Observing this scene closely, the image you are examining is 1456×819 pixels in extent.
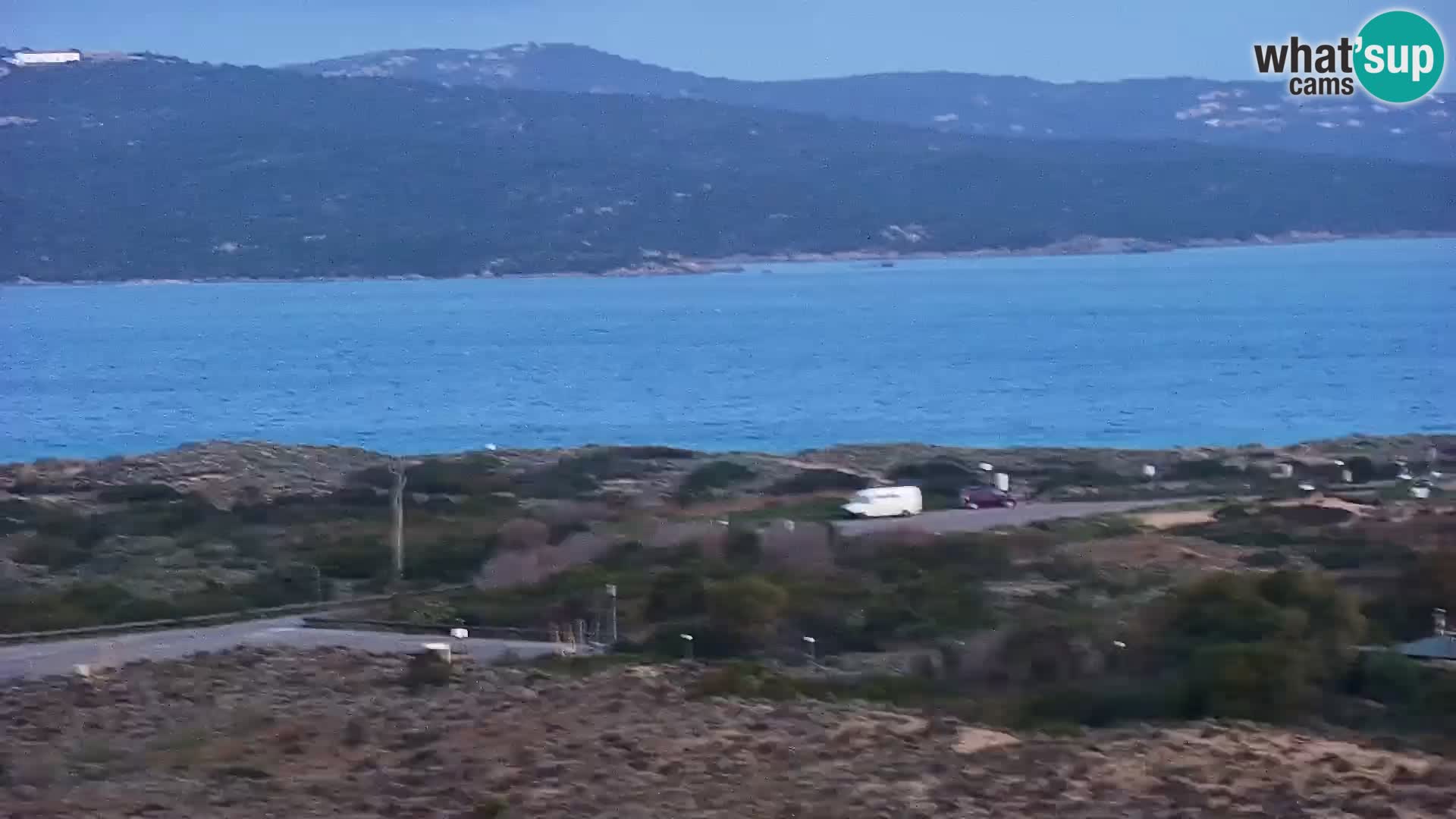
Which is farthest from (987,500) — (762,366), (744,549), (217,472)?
(762,366)

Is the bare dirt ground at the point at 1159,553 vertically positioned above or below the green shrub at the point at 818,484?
above

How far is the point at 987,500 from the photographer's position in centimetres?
3206

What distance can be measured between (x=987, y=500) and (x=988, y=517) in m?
1.99

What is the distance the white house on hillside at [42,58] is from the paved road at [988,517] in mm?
140443

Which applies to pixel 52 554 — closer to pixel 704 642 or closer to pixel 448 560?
pixel 448 560

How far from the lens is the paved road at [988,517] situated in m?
28.6

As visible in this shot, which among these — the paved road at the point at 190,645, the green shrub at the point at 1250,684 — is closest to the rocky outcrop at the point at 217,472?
the paved road at the point at 190,645

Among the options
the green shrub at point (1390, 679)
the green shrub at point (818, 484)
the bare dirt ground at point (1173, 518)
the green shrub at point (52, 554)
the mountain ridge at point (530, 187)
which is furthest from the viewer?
the mountain ridge at point (530, 187)

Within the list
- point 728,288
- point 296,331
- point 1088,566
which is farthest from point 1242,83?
point 1088,566

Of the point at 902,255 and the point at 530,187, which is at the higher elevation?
the point at 530,187

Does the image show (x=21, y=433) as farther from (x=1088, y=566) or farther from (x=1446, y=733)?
(x=1446, y=733)

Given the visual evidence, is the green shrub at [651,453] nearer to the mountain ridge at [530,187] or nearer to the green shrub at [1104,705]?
the green shrub at [1104,705]

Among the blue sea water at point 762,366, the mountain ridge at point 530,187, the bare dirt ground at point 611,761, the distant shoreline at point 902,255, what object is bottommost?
the blue sea water at point 762,366

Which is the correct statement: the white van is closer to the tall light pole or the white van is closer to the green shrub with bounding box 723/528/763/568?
the green shrub with bounding box 723/528/763/568
